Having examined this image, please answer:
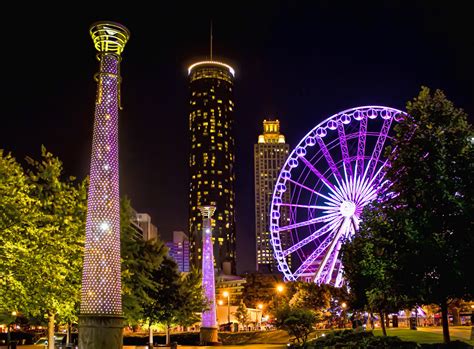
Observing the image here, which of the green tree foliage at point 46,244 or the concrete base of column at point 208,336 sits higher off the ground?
the green tree foliage at point 46,244

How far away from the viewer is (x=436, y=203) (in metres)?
22.0

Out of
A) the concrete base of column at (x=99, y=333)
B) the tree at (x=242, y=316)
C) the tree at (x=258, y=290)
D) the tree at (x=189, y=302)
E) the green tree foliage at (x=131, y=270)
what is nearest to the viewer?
the concrete base of column at (x=99, y=333)

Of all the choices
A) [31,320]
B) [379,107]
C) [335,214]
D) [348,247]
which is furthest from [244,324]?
[31,320]

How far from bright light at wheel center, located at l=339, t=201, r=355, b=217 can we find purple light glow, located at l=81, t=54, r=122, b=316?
3659 centimetres

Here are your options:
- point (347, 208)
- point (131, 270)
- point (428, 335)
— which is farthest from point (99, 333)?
point (347, 208)

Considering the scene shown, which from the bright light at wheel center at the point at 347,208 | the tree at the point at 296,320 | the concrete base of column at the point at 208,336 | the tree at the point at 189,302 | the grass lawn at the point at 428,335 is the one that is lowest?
the concrete base of column at the point at 208,336

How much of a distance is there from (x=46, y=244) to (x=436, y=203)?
16882 millimetres

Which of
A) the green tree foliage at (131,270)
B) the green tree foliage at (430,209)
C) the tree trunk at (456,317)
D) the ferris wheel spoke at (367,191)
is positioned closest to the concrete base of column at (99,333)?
the green tree foliage at (430,209)

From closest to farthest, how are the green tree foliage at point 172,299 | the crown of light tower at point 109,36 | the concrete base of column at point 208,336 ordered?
the crown of light tower at point 109,36, the green tree foliage at point 172,299, the concrete base of column at point 208,336

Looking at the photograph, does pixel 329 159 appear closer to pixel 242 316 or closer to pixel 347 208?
pixel 347 208

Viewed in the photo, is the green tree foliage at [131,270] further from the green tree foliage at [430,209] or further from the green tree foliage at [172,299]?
the green tree foliage at [430,209]

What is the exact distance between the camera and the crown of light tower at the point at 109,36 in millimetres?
22094

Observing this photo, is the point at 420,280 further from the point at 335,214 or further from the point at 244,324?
the point at 244,324

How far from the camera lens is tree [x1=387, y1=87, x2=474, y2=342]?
21125 millimetres
